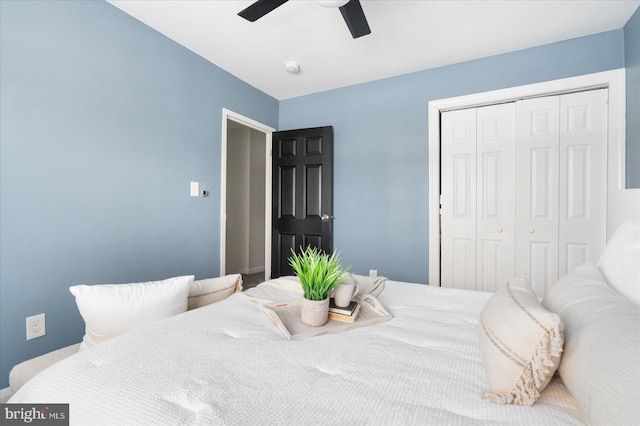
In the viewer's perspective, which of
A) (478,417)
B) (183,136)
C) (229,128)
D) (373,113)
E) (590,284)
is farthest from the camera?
(229,128)

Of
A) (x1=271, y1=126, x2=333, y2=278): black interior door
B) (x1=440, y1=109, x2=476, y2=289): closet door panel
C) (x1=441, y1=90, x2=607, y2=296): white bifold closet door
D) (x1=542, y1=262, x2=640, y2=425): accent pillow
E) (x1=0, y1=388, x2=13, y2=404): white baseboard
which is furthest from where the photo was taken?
(x1=271, y1=126, x2=333, y2=278): black interior door

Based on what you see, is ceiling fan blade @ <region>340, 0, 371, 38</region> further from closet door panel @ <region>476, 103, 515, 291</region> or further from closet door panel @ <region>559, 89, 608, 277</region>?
closet door panel @ <region>559, 89, 608, 277</region>

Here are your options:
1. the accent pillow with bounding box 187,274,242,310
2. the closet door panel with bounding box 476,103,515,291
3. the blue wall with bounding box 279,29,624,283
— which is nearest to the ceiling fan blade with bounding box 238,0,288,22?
the accent pillow with bounding box 187,274,242,310

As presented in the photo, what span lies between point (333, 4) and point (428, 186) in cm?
196

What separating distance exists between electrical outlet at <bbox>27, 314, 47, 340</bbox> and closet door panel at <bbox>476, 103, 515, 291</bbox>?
348 centimetres

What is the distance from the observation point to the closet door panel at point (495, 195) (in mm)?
2756

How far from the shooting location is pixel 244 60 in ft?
9.47

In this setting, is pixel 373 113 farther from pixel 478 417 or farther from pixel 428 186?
pixel 478 417

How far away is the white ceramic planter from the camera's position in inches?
47.1

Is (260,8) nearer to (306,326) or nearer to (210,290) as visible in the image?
(210,290)

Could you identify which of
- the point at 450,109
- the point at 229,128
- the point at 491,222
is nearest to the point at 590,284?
the point at 491,222

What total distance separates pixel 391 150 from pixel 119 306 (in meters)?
2.86

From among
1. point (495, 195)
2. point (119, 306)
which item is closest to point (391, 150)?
point (495, 195)

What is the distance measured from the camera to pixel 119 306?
118 centimetres
